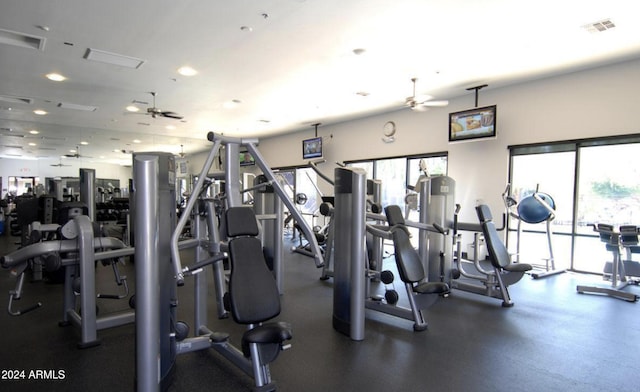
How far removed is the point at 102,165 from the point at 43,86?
4.47m

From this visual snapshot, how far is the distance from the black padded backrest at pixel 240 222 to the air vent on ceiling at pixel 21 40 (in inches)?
158

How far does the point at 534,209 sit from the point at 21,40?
24.9 ft

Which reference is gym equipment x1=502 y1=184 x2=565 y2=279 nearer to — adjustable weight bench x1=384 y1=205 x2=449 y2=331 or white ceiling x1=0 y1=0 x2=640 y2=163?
white ceiling x1=0 y1=0 x2=640 y2=163

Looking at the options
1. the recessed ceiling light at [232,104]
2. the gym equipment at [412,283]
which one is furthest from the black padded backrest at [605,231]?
the recessed ceiling light at [232,104]

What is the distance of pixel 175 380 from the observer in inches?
91.3

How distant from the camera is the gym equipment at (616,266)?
14.1 ft

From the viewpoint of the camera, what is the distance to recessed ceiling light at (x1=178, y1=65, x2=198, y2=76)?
5.19 m

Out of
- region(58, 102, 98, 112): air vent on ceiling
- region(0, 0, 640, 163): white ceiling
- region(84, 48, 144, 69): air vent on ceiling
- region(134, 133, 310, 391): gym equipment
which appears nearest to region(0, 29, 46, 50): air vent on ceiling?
region(0, 0, 640, 163): white ceiling

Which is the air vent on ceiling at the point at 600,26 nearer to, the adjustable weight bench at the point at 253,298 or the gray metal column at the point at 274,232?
the gray metal column at the point at 274,232

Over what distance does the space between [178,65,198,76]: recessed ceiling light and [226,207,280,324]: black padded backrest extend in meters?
3.87

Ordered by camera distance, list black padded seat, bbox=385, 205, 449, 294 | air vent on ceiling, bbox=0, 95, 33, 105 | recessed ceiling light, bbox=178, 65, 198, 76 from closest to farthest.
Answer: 1. black padded seat, bbox=385, 205, 449, 294
2. recessed ceiling light, bbox=178, 65, 198, 76
3. air vent on ceiling, bbox=0, 95, 33, 105

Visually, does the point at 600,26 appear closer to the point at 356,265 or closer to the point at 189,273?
the point at 356,265

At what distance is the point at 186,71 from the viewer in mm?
5316

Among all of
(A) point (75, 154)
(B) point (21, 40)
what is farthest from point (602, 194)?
(A) point (75, 154)
